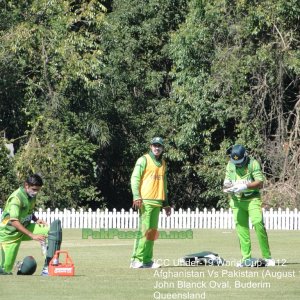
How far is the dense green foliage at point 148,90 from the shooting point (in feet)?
124

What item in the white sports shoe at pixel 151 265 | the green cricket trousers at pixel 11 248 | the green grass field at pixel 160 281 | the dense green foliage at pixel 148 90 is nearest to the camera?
the green grass field at pixel 160 281

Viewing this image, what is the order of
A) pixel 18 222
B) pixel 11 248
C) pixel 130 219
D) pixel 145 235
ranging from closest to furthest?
pixel 18 222 < pixel 11 248 < pixel 145 235 < pixel 130 219

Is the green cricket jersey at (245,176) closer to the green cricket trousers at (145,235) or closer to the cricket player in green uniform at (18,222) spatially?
the green cricket trousers at (145,235)

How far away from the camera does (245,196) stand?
16.5 meters

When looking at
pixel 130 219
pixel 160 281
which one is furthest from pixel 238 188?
pixel 130 219

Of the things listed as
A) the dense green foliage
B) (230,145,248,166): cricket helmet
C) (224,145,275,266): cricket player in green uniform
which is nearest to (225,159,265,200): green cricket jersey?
(224,145,275,266): cricket player in green uniform

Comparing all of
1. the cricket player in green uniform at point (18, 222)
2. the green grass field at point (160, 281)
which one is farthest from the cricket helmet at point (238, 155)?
the cricket player in green uniform at point (18, 222)

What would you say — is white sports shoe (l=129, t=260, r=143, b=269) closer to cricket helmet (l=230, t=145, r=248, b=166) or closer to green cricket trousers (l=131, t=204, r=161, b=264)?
green cricket trousers (l=131, t=204, r=161, b=264)

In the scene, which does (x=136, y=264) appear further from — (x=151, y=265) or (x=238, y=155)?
(x=238, y=155)

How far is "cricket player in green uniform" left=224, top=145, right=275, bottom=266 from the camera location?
16266 mm

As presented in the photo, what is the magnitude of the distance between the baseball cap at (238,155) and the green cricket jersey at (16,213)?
328cm

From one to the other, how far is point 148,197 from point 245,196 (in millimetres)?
1552

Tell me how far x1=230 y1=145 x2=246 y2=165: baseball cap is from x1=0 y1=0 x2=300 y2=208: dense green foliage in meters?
20.2

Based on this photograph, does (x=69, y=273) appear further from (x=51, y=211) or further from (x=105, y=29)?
(x=105, y=29)
